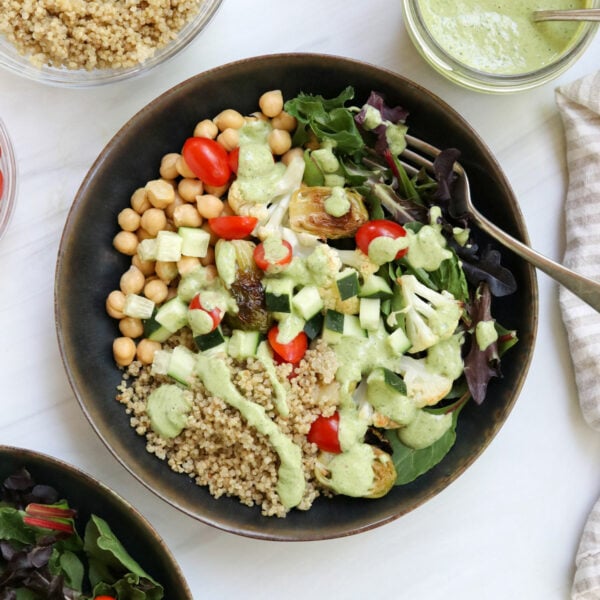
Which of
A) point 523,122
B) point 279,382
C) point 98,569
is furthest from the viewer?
point 523,122

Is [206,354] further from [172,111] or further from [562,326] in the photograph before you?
[562,326]

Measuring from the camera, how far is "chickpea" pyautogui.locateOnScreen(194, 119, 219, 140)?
2.27m

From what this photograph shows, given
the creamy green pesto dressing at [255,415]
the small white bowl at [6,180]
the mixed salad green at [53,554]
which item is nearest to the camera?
the creamy green pesto dressing at [255,415]

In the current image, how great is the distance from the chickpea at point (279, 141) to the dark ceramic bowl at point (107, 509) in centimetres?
104

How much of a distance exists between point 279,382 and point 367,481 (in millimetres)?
369

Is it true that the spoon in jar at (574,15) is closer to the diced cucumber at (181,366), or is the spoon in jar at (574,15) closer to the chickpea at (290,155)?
the chickpea at (290,155)

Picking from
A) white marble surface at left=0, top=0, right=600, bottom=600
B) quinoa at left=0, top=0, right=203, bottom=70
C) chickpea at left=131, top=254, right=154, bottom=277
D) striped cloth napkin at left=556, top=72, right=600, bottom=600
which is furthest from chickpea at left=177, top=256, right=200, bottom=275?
striped cloth napkin at left=556, top=72, right=600, bottom=600

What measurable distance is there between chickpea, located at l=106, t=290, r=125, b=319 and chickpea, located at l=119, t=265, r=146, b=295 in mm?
20

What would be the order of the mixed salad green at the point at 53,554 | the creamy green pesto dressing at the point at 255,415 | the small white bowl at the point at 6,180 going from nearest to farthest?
1. the creamy green pesto dressing at the point at 255,415
2. the mixed salad green at the point at 53,554
3. the small white bowl at the point at 6,180

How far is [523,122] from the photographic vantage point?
2488 millimetres

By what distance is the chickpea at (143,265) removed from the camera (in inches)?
90.9

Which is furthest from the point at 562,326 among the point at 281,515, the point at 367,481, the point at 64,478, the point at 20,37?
the point at 20,37

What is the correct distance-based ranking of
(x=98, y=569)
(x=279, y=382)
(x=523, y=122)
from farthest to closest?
(x=523, y=122)
(x=98, y=569)
(x=279, y=382)

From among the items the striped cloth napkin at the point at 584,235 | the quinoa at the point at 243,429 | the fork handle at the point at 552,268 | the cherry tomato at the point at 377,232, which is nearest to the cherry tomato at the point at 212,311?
the quinoa at the point at 243,429
